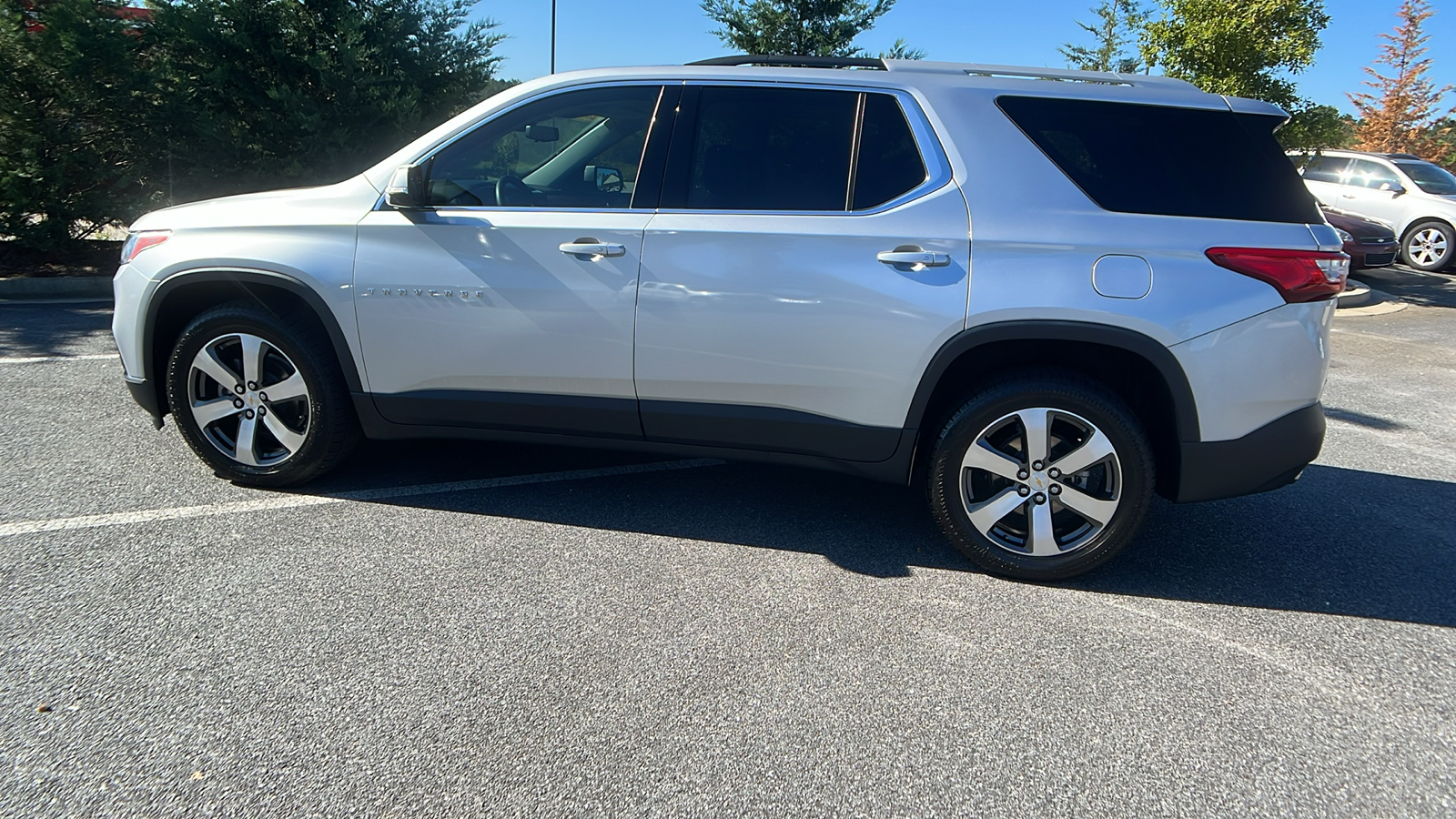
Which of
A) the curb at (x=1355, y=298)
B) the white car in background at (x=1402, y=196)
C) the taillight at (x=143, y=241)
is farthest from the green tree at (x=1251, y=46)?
the taillight at (x=143, y=241)

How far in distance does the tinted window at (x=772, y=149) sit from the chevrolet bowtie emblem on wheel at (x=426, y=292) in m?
0.94

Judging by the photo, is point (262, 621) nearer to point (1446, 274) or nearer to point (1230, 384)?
point (1230, 384)

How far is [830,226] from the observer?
134 inches

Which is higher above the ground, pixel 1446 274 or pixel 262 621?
pixel 1446 274

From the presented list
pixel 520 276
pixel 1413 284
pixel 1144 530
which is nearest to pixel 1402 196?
pixel 1413 284

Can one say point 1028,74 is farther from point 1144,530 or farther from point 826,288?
point 1144,530

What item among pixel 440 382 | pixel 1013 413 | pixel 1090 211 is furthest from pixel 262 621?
pixel 1090 211

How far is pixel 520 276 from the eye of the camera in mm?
3605

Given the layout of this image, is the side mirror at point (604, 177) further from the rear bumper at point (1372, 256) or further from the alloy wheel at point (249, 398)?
the rear bumper at point (1372, 256)

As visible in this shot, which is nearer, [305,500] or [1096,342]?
[1096,342]

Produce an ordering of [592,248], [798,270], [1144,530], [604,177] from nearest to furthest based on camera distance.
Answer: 1. [798,270]
2. [592,248]
3. [604,177]
4. [1144,530]

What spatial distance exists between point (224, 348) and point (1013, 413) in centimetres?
328

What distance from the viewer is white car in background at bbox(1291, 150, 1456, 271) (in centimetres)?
1416

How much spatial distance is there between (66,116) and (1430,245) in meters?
18.0
